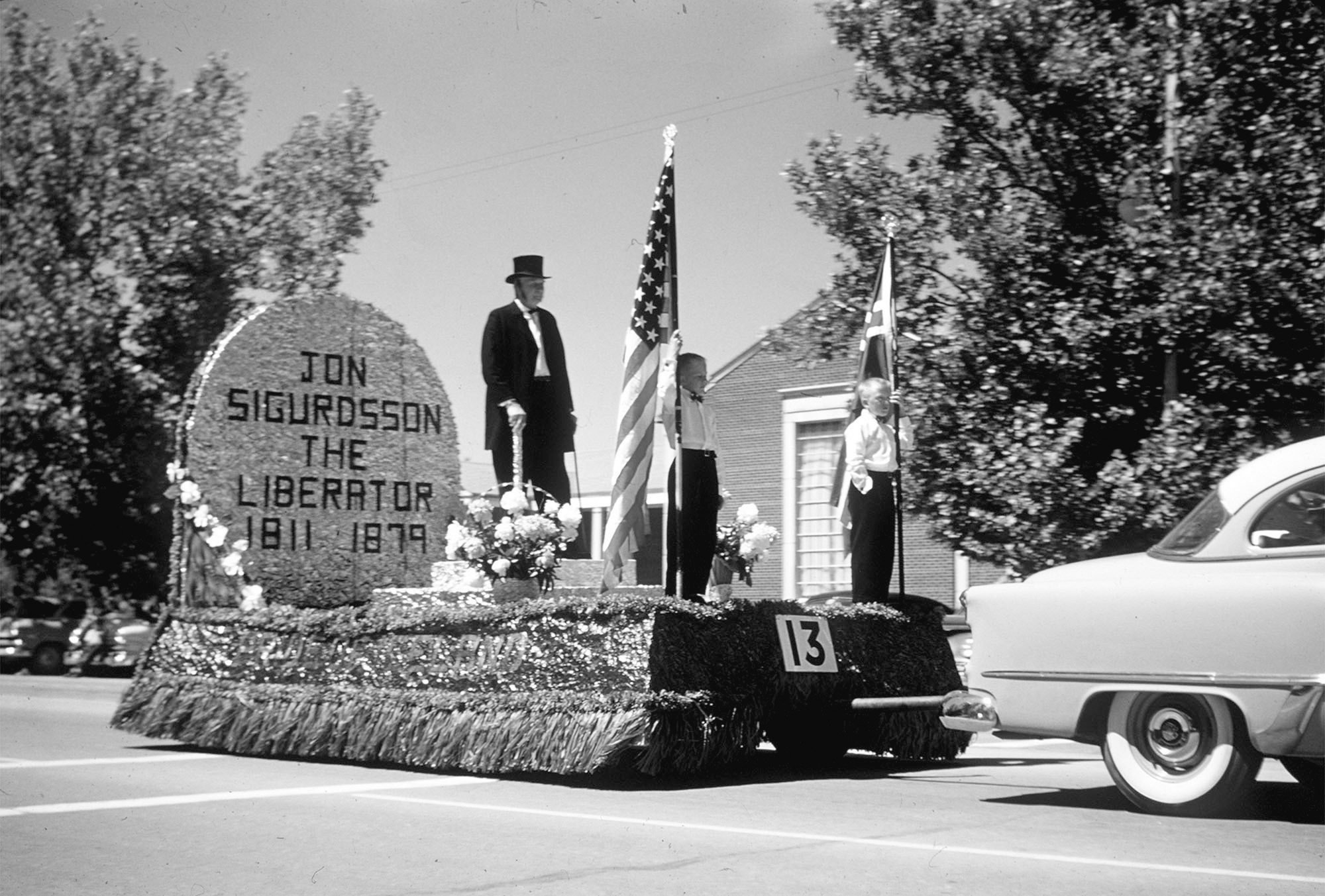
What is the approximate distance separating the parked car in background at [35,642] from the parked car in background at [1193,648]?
1029 inches

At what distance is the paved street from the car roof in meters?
1.54

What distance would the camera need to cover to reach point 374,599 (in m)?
11.3

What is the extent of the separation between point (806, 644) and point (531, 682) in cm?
173

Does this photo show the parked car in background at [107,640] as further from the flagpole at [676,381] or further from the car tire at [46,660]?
the flagpole at [676,381]

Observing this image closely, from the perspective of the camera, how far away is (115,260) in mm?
28156

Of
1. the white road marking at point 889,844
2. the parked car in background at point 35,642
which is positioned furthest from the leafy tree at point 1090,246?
the parked car in background at point 35,642

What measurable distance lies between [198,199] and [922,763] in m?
22.0

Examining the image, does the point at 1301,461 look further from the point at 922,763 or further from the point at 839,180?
the point at 839,180

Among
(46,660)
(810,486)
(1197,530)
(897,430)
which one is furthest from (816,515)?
(1197,530)

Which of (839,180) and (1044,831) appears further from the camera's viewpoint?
(839,180)

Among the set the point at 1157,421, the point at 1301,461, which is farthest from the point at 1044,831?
the point at 1157,421

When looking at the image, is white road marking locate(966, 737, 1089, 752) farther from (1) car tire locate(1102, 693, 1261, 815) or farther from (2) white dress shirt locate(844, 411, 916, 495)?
(1) car tire locate(1102, 693, 1261, 815)

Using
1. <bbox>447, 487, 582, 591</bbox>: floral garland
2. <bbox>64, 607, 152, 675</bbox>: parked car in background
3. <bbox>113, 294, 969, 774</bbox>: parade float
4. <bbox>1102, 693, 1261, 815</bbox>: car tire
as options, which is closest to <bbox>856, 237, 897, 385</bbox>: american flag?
<bbox>113, 294, 969, 774</bbox>: parade float

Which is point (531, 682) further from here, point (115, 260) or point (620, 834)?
point (115, 260)
